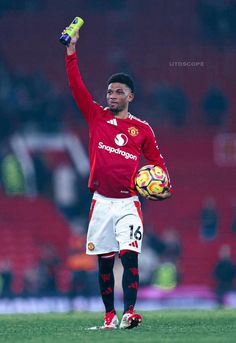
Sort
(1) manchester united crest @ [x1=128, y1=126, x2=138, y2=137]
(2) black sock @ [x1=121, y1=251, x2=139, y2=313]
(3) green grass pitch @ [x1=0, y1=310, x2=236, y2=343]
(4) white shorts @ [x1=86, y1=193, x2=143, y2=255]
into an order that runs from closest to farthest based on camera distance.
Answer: (3) green grass pitch @ [x1=0, y1=310, x2=236, y2=343] < (2) black sock @ [x1=121, y1=251, x2=139, y2=313] < (4) white shorts @ [x1=86, y1=193, x2=143, y2=255] < (1) manchester united crest @ [x1=128, y1=126, x2=138, y2=137]

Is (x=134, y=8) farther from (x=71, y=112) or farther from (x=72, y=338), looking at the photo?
(x=72, y=338)

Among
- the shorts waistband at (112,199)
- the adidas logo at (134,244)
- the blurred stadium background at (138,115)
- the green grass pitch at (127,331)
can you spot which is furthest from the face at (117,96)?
the blurred stadium background at (138,115)

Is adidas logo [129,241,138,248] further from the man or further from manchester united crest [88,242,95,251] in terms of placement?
manchester united crest [88,242,95,251]

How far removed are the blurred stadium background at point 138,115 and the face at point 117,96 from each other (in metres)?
8.97

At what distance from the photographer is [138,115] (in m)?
23.7

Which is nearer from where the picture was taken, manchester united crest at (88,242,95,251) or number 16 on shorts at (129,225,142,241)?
number 16 on shorts at (129,225,142,241)

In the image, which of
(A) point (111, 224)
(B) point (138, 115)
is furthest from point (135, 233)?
(B) point (138, 115)

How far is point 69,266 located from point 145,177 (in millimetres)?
11720

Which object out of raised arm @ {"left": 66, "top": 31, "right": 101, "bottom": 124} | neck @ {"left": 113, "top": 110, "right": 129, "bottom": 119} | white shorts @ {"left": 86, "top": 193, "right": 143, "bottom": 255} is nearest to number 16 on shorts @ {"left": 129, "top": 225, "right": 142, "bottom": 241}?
white shorts @ {"left": 86, "top": 193, "right": 143, "bottom": 255}

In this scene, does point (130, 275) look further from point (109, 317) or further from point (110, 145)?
point (110, 145)

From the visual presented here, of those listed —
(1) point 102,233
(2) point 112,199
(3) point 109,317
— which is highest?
(2) point 112,199

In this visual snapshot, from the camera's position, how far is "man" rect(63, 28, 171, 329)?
29.7ft

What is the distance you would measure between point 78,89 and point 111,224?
106cm

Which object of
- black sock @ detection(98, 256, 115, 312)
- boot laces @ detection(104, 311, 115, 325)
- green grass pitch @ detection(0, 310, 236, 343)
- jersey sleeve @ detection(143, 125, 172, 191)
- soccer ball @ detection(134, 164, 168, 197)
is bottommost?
green grass pitch @ detection(0, 310, 236, 343)
